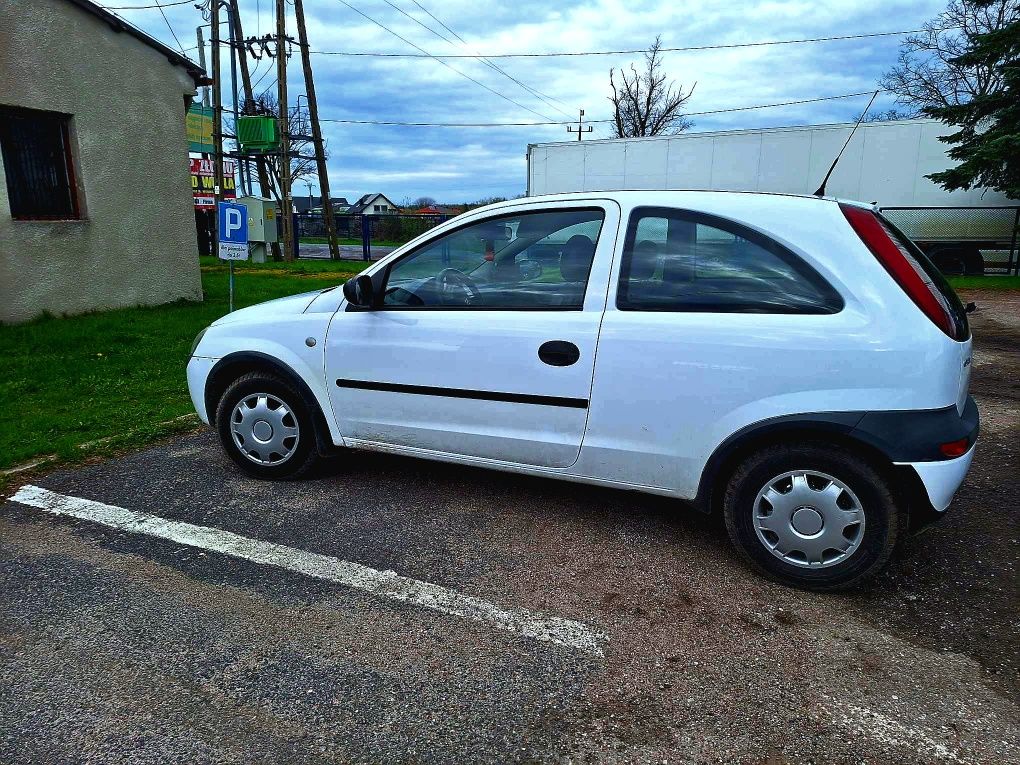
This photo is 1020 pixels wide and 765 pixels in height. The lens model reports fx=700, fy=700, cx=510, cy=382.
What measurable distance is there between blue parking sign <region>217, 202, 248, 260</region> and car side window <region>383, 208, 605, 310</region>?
→ 4.35 metres

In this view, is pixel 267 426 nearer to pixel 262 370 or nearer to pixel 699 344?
pixel 262 370

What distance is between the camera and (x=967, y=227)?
1780 cm

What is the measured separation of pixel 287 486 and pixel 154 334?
577cm

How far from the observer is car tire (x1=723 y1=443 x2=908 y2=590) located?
2.85m

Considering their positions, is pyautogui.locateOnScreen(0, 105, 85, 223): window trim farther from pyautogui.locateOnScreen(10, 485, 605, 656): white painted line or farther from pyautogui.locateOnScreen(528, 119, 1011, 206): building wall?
pyautogui.locateOnScreen(528, 119, 1011, 206): building wall

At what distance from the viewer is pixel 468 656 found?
257 centimetres

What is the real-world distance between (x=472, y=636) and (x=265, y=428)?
2.08 metres

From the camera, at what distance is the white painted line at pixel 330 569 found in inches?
108

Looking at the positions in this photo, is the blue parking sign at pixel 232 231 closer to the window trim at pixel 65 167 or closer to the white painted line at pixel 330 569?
the window trim at pixel 65 167

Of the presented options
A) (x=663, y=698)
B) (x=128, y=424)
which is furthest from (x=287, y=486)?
(x=663, y=698)

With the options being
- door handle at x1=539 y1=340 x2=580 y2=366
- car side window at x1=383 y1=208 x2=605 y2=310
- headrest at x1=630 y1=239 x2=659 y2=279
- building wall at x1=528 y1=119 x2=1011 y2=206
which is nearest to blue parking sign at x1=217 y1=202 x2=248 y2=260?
car side window at x1=383 y1=208 x2=605 y2=310

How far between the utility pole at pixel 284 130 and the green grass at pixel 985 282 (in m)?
19.3

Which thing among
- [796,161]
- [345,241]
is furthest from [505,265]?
[345,241]

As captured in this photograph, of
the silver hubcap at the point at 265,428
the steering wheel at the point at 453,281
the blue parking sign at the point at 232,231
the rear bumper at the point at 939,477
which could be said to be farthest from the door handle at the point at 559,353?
the blue parking sign at the point at 232,231
